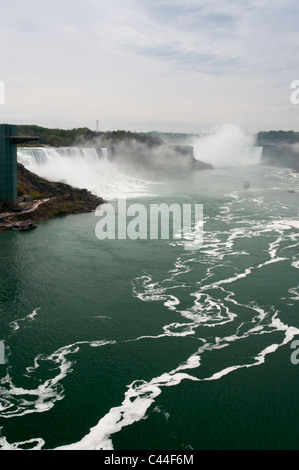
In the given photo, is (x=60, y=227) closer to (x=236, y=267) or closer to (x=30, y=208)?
(x=30, y=208)

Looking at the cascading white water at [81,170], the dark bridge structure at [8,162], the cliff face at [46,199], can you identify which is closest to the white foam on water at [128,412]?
the cliff face at [46,199]

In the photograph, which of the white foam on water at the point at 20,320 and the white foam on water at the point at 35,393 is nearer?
the white foam on water at the point at 35,393

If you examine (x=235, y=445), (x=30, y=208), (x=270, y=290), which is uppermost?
(x=30, y=208)

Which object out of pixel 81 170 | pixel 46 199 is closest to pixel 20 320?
pixel 46 199

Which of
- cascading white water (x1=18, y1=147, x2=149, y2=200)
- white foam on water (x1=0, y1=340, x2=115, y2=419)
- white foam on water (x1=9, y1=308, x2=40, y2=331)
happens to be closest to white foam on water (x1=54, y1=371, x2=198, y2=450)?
white foam on water (x1=0, y1=340, x2=115, y2=419)

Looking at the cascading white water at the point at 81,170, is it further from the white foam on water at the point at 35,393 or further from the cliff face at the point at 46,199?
the white foam on water at the point at 35,393

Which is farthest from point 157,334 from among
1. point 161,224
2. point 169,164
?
point 169,164
